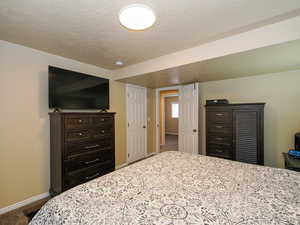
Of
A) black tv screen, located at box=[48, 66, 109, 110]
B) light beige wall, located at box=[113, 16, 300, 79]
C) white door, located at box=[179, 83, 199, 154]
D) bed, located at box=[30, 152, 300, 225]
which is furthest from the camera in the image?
white door, located at box=[179, 83, 199, 154]

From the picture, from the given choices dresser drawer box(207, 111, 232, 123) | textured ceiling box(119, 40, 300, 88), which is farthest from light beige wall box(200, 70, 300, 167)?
dresser drawer box(207, 111, 232, 123)

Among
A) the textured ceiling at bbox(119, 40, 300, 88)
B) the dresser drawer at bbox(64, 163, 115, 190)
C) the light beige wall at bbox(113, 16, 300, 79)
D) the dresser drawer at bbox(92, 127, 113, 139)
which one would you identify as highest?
the light beige wall at bbox(113, 16, 300, 79)

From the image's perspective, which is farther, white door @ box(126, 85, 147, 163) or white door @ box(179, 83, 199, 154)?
white door @ box(126, 85, 147, 163)

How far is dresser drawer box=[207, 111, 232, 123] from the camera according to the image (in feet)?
9.37

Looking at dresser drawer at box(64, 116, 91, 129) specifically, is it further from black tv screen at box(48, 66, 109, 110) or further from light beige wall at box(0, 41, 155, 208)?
light beige wall at box(0, 41, 155, 208)

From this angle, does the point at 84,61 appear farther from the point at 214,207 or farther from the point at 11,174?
the point at 214,207

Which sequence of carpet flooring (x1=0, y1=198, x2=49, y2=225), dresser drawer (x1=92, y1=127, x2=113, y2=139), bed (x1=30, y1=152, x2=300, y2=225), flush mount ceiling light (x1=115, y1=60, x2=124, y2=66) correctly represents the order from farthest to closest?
flush mount ceiling light (x1=115, y1=60, x2=124, y2=66) → dresser drawer (x1=92, y1=127, x2=113, y2=139) → carpet flooring (x1=0, y1=198, x2=49, y2=225) → bed (x1=30, y1=152, x2=300, y2=225)

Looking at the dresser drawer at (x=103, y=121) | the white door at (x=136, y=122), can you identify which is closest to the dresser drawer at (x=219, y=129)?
the white door at (x=136, y=122)

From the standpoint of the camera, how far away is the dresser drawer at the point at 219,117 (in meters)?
2.86

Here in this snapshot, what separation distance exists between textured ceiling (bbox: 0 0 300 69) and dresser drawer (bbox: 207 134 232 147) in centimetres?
199

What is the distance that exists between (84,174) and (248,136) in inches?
123

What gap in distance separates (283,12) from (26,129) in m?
3.66

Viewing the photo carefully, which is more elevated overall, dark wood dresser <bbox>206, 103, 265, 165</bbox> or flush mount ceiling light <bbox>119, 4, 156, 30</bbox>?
flush mount ceiling light <bbox>119, 4, 156, 30</bbox>

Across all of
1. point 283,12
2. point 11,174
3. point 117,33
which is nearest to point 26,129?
point 11,174
